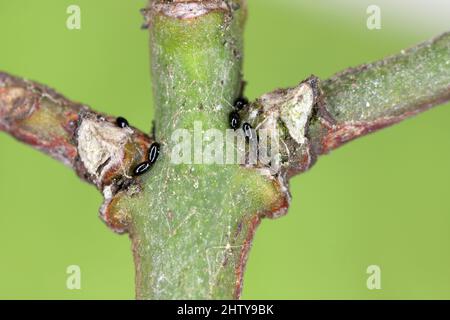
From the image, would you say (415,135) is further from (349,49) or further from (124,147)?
(124,147)

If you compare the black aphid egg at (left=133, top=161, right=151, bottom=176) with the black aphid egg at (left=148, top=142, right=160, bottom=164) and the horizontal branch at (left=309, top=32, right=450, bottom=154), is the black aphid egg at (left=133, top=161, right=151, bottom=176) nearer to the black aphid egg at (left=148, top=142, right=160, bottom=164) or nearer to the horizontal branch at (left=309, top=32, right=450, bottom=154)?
the black aphid egg at (left=148, top=142, right=160, bottom=164)

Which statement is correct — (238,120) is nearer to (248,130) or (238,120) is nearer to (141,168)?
(248,130)

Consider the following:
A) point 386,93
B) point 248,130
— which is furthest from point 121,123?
point 386,93

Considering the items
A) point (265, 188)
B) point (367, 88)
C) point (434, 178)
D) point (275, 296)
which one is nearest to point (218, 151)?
point (265, 188)

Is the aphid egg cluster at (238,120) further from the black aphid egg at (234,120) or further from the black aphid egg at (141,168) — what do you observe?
the black aphid egg at (141,168)

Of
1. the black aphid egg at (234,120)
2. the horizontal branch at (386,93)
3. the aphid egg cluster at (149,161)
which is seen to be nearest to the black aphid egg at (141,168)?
the aphid egg cluster at (149,161)

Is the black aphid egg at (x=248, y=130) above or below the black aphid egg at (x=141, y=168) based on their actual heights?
above
